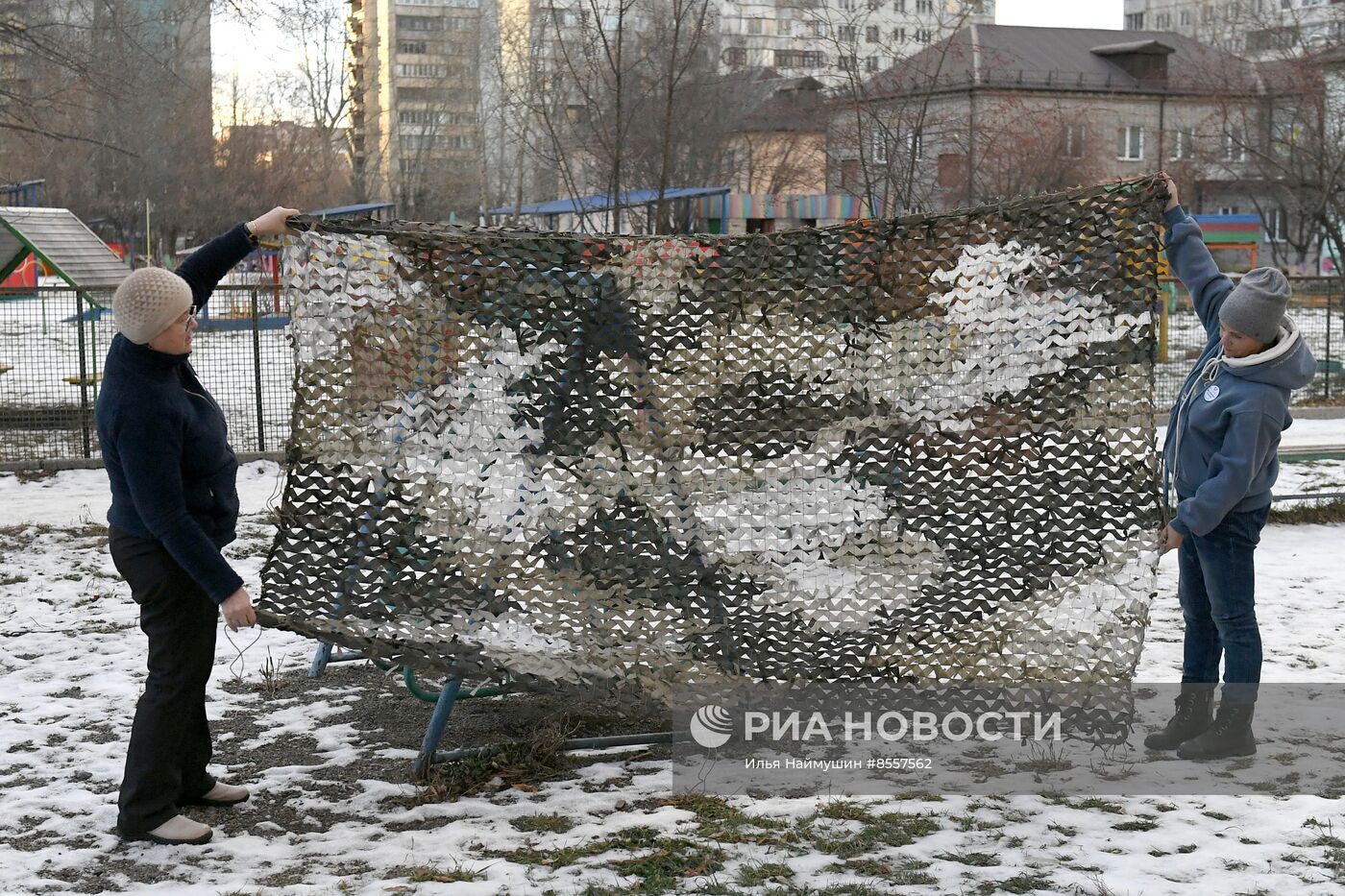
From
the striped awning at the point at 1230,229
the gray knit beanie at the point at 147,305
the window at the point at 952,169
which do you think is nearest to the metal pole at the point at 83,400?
the gray knit beanie at the point at 147,305

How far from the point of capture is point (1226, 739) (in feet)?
16.2

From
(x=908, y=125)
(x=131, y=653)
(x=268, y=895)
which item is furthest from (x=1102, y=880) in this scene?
(x=908, y=125)

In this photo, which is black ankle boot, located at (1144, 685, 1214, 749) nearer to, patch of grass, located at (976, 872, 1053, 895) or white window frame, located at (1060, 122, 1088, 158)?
patch of grass, located at (976, 872, 1053, 895)

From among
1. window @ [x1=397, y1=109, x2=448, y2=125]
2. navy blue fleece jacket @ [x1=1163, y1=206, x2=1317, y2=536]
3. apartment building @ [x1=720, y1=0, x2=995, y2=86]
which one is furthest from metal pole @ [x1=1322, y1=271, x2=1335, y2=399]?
window @ [x1=397, y1=109, x2=448, y2=125]

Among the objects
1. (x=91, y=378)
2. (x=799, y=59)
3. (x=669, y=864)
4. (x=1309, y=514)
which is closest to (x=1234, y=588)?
(x=669, y=864)

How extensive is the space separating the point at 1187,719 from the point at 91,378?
11.8 m

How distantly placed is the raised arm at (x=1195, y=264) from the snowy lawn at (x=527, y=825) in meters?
1.60

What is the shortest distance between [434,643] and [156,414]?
1.16 meters

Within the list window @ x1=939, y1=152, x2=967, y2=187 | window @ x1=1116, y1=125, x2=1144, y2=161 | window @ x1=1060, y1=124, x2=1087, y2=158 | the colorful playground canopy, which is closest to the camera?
the colorful playground canopy

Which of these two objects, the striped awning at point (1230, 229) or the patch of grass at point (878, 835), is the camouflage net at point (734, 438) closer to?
the patch of grass at point (878, 835)

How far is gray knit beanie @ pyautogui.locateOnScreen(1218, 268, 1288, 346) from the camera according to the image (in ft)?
15.0

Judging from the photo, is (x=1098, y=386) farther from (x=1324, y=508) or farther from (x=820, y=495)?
(x=1324, y=508)

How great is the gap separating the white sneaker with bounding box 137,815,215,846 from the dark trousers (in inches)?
1.1

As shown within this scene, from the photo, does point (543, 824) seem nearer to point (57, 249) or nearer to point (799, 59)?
point (57, 249)
